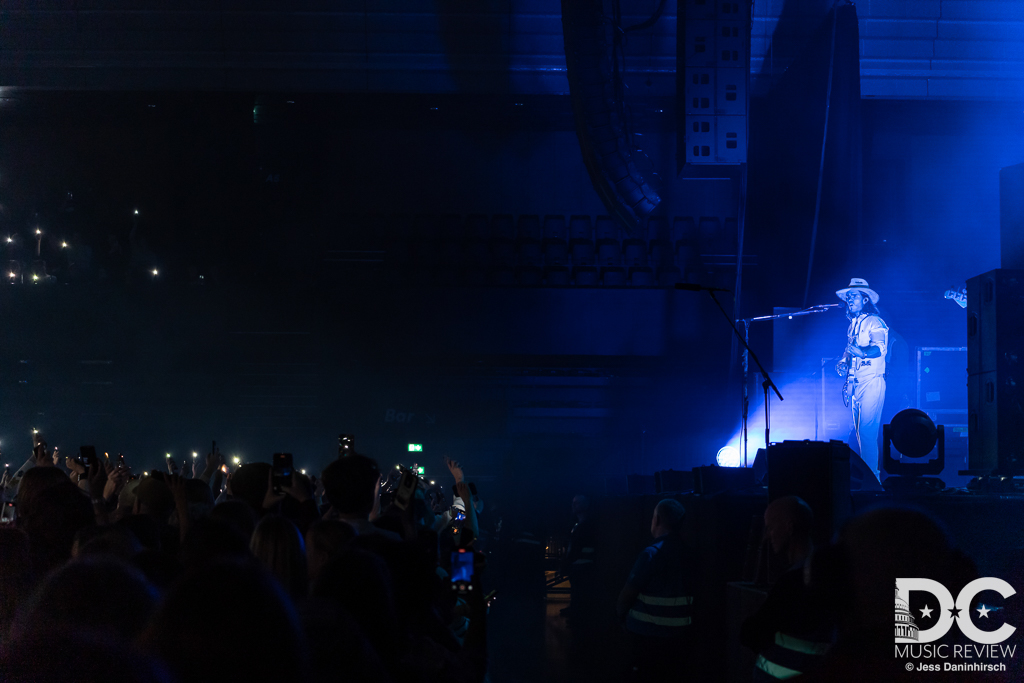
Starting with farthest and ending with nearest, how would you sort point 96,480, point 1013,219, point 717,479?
point 1013,219
point 717,479
point 96,480

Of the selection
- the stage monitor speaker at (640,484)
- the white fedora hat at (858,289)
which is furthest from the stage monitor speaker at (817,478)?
the white fedora hat at (858,289)

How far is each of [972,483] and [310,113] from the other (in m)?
14.4

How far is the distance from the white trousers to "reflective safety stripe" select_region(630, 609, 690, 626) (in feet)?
24.9

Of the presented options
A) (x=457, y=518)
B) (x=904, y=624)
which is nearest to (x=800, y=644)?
(x=904, y=624)

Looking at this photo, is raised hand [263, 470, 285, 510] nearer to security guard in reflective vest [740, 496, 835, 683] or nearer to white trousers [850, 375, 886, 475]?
security guard in reflective vest [740, 496, 835, 683]

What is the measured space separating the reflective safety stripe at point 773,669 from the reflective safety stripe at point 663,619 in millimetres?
1319

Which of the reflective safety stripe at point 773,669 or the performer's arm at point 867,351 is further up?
the performer's arm at point 867,351

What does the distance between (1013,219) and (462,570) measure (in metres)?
7.46

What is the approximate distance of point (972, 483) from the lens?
589 centimetres

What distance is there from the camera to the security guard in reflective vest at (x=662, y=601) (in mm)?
4238

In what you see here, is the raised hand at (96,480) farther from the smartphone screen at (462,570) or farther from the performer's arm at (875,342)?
the performer's arm at (875,342)

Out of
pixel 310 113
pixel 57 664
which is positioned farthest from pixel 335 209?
pixel 57 664

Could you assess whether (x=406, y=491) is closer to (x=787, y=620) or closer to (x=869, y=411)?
(x=787, y=620)

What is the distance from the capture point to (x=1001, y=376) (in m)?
6.53
